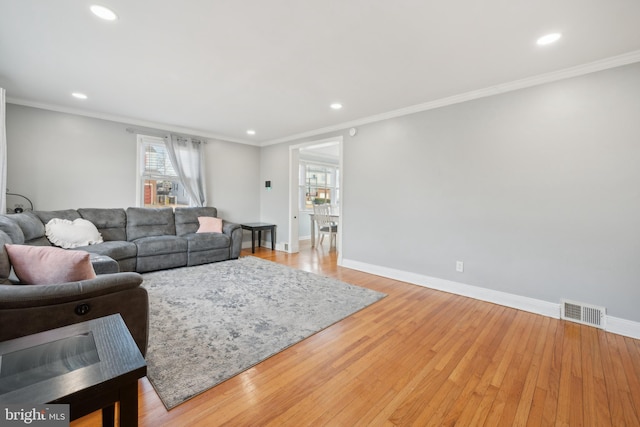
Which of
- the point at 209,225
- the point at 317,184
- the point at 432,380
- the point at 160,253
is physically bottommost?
the point at 432,380

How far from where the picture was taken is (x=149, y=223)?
→ 4.51 m

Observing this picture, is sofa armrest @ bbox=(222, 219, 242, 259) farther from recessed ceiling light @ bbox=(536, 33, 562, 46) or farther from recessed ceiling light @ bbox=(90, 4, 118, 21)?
recessed ceiling light @ bbox=(536, 33, 562, 46)

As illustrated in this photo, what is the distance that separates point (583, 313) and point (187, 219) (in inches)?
220

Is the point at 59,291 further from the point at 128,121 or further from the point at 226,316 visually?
the point at 128,121

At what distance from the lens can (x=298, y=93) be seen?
130 inches

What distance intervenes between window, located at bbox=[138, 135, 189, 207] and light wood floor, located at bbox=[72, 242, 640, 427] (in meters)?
4.08

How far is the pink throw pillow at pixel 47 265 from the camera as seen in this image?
1.61 meters

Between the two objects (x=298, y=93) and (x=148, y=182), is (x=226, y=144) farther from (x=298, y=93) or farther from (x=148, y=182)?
(x=298, y=93)

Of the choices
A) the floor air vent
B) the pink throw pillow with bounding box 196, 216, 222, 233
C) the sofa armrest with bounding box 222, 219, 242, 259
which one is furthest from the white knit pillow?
the floor air vent

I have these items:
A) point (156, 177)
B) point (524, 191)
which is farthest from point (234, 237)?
point (524, 191)

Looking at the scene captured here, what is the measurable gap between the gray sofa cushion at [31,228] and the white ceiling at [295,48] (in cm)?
157

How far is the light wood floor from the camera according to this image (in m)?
1.46

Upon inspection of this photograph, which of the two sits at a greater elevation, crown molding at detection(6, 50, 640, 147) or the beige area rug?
crown molding at detection(6, 50, 640, 147)

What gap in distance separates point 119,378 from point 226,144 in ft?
18.2
